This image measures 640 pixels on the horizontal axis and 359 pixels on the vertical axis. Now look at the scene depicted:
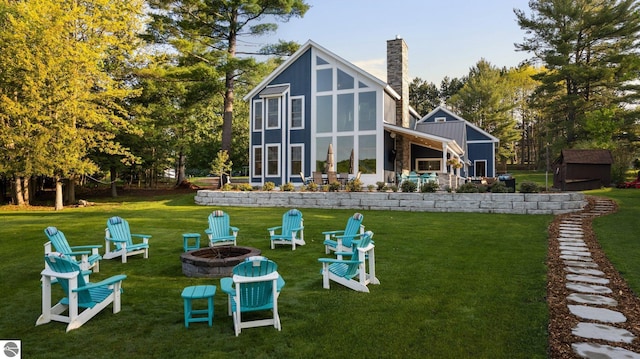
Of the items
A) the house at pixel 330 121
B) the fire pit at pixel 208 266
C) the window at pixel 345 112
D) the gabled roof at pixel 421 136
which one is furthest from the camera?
the window at pixel 345 112

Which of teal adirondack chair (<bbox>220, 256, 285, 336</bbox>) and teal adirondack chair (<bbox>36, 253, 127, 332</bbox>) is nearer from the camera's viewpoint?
teal adirondack chair (<bbox>220, 256, 285, 336</bbox>)

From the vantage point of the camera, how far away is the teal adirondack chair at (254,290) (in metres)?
3.98

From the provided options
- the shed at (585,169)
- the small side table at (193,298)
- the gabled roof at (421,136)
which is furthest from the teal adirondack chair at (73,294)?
the shed at (585,169)

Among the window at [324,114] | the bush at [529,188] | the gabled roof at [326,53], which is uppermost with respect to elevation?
the gabled roof at [326,53]

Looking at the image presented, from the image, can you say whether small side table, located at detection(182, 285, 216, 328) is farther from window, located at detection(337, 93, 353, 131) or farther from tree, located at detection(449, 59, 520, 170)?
tree, located at detection(449, 59, 520, 170)

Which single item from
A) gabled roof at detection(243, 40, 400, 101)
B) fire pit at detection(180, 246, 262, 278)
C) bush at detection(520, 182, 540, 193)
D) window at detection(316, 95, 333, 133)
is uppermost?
gabled roof at detection(243, 40, 400, 101)

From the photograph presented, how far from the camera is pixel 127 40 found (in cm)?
2127

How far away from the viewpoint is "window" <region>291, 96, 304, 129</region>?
68.7 feet

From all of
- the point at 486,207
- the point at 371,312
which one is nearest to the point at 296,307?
the point at 371,312

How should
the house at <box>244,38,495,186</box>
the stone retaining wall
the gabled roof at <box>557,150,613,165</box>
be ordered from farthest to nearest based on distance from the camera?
1. the gabled roof at <box>557,150,613,165</box>
2. the house at <box>244,38,495,186</box>
3. the stone retaining wall

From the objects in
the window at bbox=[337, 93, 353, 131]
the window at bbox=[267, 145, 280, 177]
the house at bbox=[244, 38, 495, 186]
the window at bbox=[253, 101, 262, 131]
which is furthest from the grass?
the window at bbox=[253, 101, 262, 131]

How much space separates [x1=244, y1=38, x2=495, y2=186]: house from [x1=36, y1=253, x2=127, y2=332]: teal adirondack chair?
563 inches

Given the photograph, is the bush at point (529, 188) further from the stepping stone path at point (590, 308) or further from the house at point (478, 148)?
the house at point (478, 148)

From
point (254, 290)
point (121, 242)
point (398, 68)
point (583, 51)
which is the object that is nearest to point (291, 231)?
point (121, 242)
